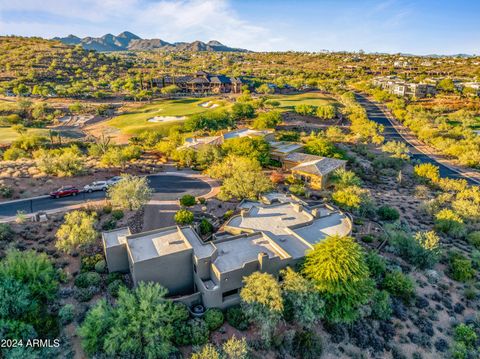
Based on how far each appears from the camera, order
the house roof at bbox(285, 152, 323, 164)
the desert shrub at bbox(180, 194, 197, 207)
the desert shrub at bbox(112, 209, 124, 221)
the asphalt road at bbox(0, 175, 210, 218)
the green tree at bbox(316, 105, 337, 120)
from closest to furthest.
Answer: the desert shrub at bbox(112, 209, 124, 221) → the asphalt road at bbox(0, 175, 210, 218) → the desert shrub at bbox(180, 194, 197, 207) → the house roof at bbox(285, 152, 323, 164) → the green tree at bbox(316, 105, 337, 120)

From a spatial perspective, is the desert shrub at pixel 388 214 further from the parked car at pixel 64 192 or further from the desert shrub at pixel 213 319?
the parked car at pixel 64 192

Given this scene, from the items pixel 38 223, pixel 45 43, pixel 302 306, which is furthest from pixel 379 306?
pixel 45 43

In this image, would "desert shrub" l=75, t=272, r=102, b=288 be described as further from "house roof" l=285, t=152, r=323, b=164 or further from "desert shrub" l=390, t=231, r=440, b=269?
"house roof" l=285, t=152, r=323, b=164

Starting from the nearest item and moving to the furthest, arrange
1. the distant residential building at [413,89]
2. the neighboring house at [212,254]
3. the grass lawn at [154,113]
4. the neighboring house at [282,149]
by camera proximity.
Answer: the neighboring house at [212,254], the neighboring house at [282,149], the grass lawn at [154,113], the distant residential building at [413,89]

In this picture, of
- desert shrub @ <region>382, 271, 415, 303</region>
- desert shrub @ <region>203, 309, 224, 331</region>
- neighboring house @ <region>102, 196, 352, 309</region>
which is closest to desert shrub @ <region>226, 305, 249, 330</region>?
desert shrub @ <region>203, 309, 224, 331</region>

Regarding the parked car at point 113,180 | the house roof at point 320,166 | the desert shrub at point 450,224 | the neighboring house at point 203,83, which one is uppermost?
the neighboring house at point 203,83

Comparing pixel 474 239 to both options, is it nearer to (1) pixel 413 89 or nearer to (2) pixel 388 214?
(2) pixel 388 214

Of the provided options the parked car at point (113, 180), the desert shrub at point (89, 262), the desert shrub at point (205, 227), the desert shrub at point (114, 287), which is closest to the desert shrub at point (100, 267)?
the desert shrub at point (89, 262)

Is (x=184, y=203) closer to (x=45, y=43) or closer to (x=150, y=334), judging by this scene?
(x=150, y=334)
